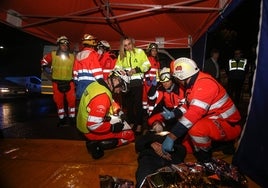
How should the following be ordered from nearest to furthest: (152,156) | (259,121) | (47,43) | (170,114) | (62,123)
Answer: (259,121)
(152,156)
(170,114)
(62,123)
(47,43)

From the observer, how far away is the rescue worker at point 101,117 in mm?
3379

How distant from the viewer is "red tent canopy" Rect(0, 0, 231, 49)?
5.16 meters

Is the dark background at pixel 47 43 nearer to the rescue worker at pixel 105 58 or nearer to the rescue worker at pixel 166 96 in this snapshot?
the rescue worker at pixel 105 58

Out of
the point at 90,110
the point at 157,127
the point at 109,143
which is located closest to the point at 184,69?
Answer: the point at 157,127

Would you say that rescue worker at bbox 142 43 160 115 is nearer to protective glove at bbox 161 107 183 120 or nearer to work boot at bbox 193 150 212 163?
protective glove at bbox 161 107 183 120

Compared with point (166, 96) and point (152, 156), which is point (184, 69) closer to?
point (152, 156)

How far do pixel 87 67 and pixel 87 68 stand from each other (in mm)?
24

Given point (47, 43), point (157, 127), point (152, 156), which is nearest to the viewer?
point (152, 156)

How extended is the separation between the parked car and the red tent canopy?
5.05 m

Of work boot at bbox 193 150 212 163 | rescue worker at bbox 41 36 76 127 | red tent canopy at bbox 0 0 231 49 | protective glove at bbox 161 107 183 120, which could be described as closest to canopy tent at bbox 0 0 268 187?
red tent canopy at bbox 0 0 231 49

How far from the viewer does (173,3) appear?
5.27 m

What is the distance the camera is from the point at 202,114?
9.73 ft

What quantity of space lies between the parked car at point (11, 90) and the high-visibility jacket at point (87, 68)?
24.6ft

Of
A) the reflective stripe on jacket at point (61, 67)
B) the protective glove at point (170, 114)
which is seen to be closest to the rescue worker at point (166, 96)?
the protective glove at point (170, 114)
